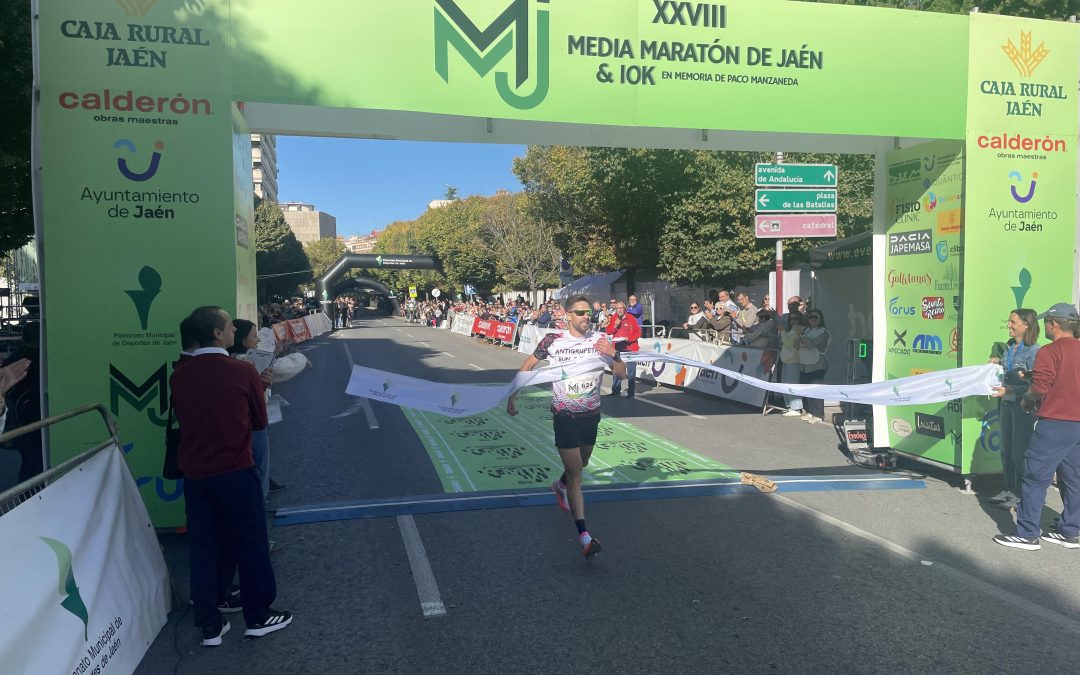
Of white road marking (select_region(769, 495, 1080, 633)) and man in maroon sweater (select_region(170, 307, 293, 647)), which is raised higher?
man in maroon sweater (select_region(170, 307, 293, 647))

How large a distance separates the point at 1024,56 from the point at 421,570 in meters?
7.47

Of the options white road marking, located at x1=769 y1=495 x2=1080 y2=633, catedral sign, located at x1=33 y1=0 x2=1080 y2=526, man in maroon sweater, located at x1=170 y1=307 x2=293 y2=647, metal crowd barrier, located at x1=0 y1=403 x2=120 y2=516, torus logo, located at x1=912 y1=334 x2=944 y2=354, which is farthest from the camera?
torus logo, located at x1=912 y1=334 x2=944 y2=354

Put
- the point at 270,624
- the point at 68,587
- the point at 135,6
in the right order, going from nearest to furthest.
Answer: the point at 68,587
the point at 270,624
the point at 135,6

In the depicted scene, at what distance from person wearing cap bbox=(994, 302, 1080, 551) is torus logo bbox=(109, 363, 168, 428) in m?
6.48

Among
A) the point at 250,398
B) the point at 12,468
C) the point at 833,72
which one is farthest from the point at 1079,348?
the point at 12,468

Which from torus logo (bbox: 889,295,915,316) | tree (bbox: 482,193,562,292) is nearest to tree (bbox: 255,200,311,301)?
tree (bbox: 482,193,562,292)

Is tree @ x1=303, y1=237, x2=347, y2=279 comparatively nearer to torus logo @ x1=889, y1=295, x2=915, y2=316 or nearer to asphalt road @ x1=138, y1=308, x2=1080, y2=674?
torus logo @ x1=889, y1=295, x2=915, y2=316

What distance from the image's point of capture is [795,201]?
523 inches

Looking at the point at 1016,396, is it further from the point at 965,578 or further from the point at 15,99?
the point at 15,99

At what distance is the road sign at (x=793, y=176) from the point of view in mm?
13105

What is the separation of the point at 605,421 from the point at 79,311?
7.42 metres

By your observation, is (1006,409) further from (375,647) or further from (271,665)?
(271,665)

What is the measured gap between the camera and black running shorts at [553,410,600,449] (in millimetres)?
5512

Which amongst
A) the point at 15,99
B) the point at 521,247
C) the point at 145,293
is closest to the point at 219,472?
the point at 145,293
